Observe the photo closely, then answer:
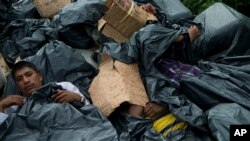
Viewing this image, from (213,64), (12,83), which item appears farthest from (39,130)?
(213,64)

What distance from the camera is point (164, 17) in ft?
14.1

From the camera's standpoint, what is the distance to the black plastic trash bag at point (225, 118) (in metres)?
2.91

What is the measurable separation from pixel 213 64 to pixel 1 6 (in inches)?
88.0

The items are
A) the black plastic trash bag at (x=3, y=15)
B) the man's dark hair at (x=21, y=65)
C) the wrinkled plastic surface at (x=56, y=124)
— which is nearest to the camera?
the wrinkled plastic surface at (x=56, y=124)

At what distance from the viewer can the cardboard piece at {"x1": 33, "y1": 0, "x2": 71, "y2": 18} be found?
16.0ft

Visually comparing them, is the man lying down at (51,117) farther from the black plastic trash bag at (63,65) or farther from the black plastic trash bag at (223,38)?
the black plastic trash bag at (223,38)

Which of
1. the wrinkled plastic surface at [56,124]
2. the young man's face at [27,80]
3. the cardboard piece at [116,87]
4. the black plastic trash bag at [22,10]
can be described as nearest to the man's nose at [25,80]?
the young man's face at [27,80]

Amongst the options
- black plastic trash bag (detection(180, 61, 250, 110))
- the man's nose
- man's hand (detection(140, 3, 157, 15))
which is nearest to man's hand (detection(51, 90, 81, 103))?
the man's nose

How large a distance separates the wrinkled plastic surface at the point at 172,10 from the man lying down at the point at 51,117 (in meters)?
1.43

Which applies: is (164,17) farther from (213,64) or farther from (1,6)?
(1,6)

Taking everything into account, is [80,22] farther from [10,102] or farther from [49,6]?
[10,102]

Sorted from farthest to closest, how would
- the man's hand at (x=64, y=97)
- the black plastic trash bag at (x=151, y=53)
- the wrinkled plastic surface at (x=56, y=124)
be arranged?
the black plastic trash bag at (x=151, y=53)
the man's hand at (x=64, y=97)
the wrinkled plastic surface at (x=56, y=124)

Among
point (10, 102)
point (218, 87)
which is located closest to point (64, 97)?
point (10, 102)

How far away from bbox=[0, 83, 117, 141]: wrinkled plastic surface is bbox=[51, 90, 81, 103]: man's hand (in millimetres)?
65
